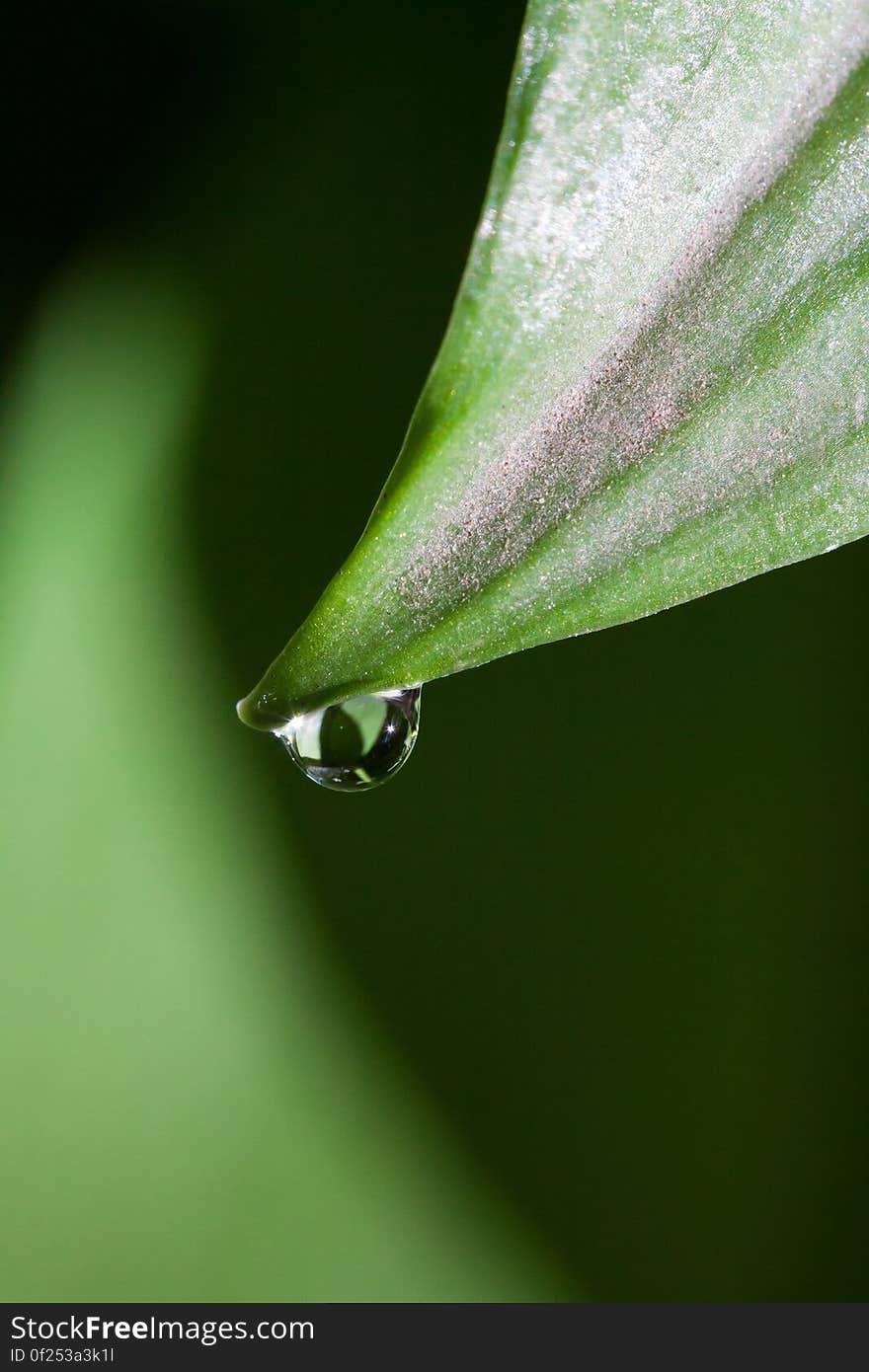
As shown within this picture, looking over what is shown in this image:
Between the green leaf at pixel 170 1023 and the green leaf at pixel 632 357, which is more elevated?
the green leaf at pixel 632 357

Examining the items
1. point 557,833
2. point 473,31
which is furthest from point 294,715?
point 473,31

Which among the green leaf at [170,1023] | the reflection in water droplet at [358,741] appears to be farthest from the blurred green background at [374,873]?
the reflection in water droplet at [358,741]

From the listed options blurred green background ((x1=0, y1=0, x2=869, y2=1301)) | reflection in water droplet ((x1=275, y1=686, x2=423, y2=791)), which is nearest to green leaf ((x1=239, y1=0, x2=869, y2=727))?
reflection in water droplet ((x1=275, y1=686, x2=423, y2=791))

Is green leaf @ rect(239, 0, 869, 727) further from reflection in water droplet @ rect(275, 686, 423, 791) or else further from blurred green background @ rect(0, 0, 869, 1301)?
blurred green background @ rect(0, 0, 869, 1301)

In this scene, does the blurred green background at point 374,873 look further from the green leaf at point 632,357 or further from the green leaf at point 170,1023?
the green leaf at point 632,357

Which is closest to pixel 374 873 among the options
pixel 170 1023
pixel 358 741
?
pixel 170 1023

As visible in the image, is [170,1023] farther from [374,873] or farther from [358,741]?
[358,741]

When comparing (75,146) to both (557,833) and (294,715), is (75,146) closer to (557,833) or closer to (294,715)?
(557,833)
